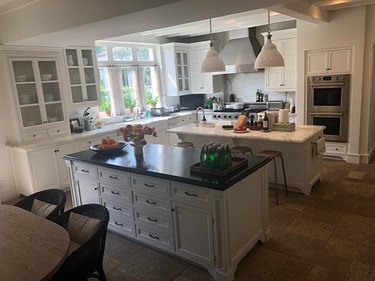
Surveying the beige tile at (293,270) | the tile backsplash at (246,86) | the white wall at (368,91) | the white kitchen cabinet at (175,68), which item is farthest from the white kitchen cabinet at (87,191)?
the tile backsplash at (246,86)

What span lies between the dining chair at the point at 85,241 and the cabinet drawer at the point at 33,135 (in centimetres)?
275

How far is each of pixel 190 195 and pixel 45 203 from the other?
4.28ft

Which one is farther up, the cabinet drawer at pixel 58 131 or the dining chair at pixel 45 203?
the cabinet drawer at pixel 58 131

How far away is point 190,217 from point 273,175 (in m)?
2.23

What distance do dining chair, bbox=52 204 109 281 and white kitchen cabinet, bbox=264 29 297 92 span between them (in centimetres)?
513

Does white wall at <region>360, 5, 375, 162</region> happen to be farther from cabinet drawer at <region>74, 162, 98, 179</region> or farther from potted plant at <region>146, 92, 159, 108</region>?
cabinet drawer at <region>74, 162, 98, 179</region>

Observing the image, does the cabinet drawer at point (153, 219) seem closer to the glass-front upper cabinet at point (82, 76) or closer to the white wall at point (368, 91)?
the glass-front upper cabinet at point (82, 76)

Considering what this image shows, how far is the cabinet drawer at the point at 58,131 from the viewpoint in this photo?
502 cm

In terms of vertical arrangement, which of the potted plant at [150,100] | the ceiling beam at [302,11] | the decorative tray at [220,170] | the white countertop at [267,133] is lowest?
the white countertop at [267,133]

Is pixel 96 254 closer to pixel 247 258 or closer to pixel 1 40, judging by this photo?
pixel 247 258

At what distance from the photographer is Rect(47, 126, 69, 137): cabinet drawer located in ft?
16.5

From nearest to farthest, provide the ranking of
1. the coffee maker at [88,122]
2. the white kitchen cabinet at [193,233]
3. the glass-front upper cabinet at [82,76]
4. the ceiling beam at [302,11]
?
the white kitchen cabinet at [193,233] < the ceiling beam at [302,11] < the glass-front upper cabinet at [82,76] < the coffee maker at [88,122]

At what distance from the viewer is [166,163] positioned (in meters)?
3.10

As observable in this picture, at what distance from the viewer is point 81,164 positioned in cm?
357
